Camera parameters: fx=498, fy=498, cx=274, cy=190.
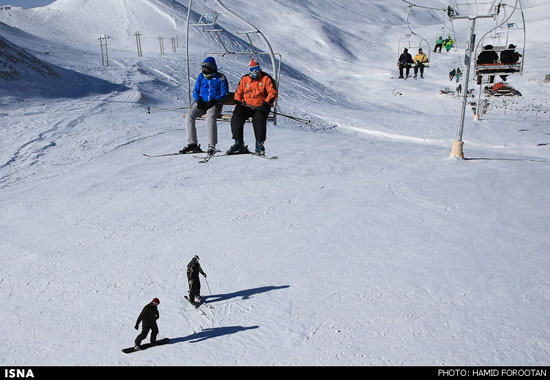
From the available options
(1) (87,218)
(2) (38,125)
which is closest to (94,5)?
(2) (38,125)

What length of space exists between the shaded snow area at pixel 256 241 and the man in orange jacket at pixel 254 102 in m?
2.24

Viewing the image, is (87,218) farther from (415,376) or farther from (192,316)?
(415,376)

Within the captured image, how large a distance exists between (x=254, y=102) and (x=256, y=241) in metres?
2.84

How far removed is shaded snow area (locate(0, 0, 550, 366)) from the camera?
7.20 m

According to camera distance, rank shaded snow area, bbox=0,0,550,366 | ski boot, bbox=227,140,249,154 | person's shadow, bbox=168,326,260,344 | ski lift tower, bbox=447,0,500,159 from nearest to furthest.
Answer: shaded snow area, bbox=0,0,550,366
person's shadow, bbox=168,326,260,344
ski boot, bbox=227,140,249,154
ski lift tower, bbox=447,0,500,159

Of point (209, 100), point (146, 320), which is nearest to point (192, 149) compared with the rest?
point (209, 100)

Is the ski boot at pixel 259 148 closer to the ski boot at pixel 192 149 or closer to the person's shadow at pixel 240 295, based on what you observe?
the ski boot at pixel 192 149

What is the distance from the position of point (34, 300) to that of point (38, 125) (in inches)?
381

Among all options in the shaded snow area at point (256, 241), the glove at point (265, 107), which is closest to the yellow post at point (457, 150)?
the shaded snow area at point (256, 241)

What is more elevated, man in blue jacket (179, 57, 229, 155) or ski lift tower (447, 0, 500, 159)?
ski lift tower (447, 0, 500, 159)

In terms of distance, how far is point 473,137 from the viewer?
22484mm

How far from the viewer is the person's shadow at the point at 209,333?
7.37 metres

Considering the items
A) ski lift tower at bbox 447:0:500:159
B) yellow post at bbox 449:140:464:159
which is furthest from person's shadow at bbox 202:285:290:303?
yellow post at bbox 449:140:464:159

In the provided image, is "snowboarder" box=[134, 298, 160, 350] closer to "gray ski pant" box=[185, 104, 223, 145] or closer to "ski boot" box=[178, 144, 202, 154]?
"ski boot" box=[178, 144, 202, 154]
